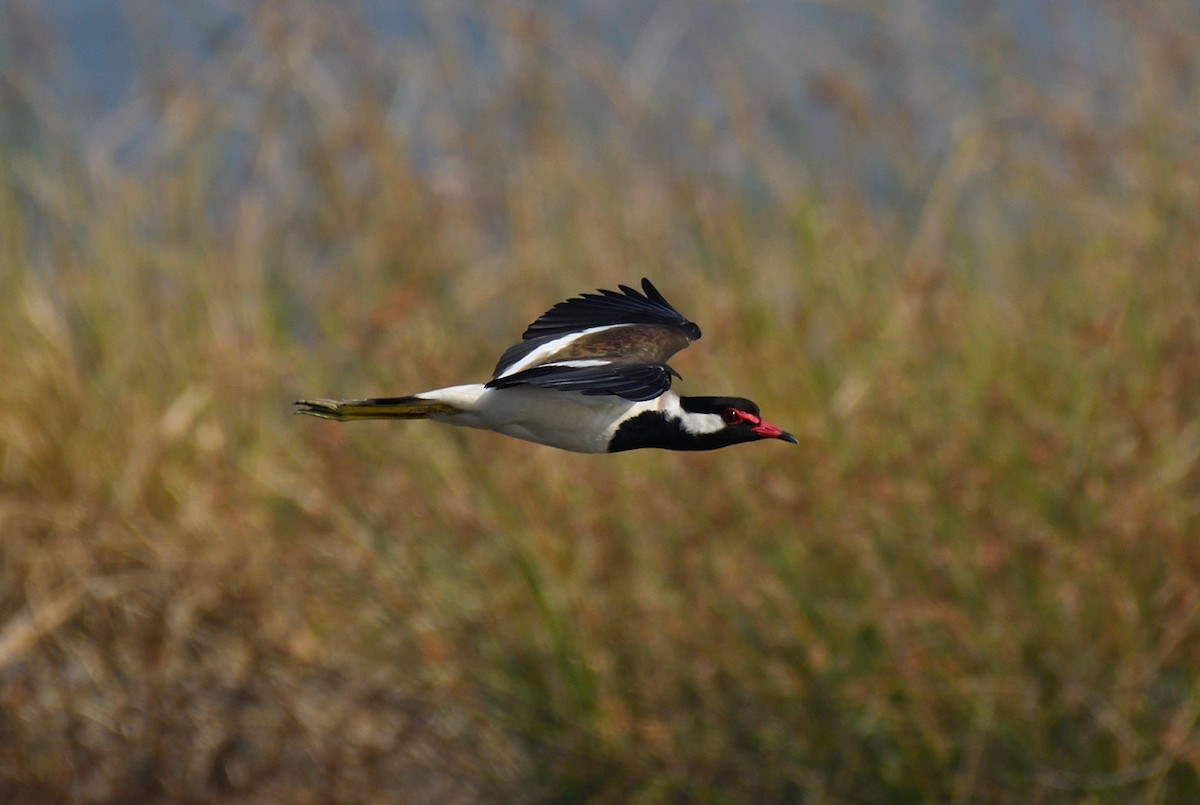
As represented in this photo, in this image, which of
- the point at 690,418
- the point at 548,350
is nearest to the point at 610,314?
the point at 548,350

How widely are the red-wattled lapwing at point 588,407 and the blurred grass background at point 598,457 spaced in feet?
7.52

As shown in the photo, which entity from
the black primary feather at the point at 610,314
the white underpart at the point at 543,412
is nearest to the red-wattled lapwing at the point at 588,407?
the white underpart at the point at 543,412

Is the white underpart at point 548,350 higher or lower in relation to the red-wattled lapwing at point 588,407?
higher

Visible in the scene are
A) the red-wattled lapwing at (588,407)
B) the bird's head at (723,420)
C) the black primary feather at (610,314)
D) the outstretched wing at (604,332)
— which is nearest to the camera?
the red-wattled lapwing at (588,407)

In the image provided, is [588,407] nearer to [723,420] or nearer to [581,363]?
[581,363]

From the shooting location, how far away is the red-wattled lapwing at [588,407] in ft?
7.07

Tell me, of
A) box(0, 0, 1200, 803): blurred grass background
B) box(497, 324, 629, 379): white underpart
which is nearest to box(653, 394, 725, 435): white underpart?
box(497, 324, 629, 379): white underpart

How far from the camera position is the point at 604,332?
2.75 metres

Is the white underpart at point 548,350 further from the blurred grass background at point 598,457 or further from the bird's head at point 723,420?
the blurred grass background at point 598,457

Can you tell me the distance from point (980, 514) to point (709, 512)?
0.73m

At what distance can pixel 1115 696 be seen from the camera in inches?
195

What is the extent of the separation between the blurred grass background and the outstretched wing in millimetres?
1872

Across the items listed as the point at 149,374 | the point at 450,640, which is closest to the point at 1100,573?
the point at 450,640

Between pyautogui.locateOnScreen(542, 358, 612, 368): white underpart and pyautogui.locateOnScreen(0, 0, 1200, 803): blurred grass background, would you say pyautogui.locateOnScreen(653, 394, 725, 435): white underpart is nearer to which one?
pyautogui.locateOnScreen(542, 358, 612, 368): white underpart
